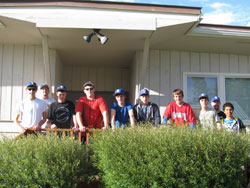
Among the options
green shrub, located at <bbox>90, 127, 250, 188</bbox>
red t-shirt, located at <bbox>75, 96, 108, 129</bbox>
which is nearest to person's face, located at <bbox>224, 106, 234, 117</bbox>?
green shrub, located at <bbox>90, 127, 250, 188</bbox>

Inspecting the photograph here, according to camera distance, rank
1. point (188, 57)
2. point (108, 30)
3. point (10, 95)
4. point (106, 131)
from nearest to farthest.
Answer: point (106, 131)
point (108, 30)
point (10, 95)
point (188, 57)

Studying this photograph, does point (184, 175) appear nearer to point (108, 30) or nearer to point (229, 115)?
point (229, 115)

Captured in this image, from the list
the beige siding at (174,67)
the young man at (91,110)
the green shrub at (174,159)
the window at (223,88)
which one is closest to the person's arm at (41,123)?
the young man at (91,110)

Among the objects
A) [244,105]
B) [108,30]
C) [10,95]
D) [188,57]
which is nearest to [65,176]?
[108,30]

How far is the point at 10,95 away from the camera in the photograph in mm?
6168

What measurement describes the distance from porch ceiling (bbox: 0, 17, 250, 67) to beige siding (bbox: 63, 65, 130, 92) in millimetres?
975

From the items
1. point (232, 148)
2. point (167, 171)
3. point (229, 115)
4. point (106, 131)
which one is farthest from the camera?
point (229, 115)

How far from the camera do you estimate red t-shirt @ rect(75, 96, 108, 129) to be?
4.20 meters

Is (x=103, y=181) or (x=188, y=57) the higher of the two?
(x=188, y=57)

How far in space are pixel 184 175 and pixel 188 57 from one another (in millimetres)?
4536

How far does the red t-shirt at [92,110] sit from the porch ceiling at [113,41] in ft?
5.24

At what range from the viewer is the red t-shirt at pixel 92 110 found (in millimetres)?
4199

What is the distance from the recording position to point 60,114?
4.39 m

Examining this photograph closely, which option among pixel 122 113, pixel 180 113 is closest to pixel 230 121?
pixel 180 113
